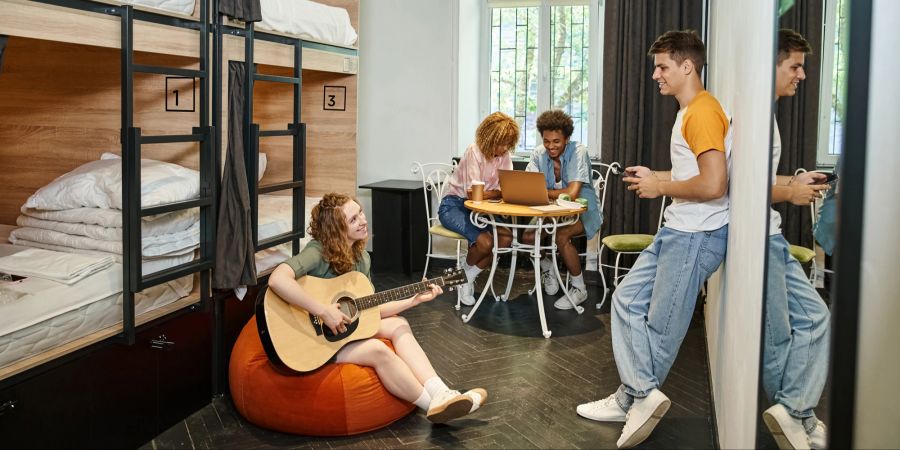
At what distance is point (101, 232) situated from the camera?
346 cm

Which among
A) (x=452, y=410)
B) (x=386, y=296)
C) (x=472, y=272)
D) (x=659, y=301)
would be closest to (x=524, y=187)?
(x=472, y=272)

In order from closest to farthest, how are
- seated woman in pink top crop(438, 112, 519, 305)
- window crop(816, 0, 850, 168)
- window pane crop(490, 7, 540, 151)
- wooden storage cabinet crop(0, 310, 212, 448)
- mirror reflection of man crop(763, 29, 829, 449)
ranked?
1. window crop(816, 0, 850, 168)
2. mirror reflection of man crop(763, 29, 829, 449)
3. wooden storage cabinet crop(0, 310, 212, 448)
4. seated woman in pink top crop(438, 112, 519, 305)
5. window pane crop(490, 7, 540, 151)

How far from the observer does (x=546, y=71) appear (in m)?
6.91

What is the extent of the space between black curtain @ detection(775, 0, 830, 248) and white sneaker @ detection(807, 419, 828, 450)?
308 mm

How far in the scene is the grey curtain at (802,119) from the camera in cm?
144

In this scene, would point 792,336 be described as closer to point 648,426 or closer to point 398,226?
point 648,426

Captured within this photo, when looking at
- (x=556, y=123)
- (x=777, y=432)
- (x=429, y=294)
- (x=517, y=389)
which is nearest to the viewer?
(x=777, y=432)

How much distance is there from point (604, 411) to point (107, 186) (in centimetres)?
228

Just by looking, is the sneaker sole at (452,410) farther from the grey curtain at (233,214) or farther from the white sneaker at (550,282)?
the white sneaker at (550,282)

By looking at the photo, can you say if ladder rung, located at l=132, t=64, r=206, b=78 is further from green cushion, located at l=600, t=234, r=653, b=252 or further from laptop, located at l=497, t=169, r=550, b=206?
green cushion, located at l=600, t=234, r=653, b=252

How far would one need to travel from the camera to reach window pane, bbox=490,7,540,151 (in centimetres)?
702

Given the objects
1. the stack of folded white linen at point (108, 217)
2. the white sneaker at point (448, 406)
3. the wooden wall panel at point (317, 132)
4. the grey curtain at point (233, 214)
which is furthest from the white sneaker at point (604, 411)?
the wooden wall panel at point (317, 132)

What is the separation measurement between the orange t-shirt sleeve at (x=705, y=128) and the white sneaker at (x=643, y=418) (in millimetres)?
939

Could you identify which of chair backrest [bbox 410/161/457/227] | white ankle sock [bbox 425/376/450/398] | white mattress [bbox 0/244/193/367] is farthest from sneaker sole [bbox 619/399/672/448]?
chair backrest [bbox 410/161/457/227]
